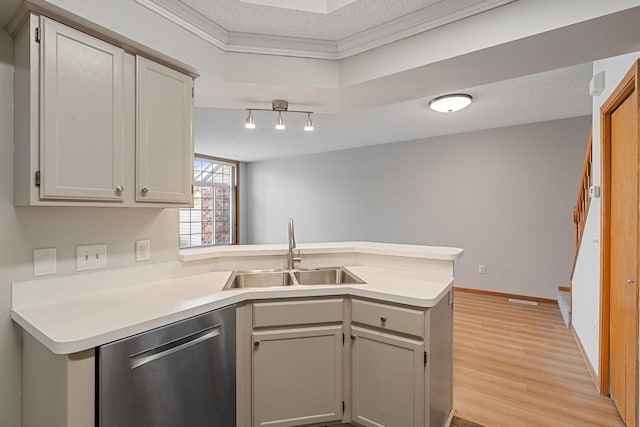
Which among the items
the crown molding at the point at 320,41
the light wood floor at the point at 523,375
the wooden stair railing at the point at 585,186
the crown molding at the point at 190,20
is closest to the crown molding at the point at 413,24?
the crown molding at the point at 320,41

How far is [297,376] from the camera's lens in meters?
1.70

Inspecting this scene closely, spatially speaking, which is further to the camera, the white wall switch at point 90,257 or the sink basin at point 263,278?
the sink basin at point 263,278

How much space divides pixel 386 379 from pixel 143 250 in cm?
153

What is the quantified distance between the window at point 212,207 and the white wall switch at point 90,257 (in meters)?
5.14

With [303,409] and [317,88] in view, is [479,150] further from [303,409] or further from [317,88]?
[303,409]

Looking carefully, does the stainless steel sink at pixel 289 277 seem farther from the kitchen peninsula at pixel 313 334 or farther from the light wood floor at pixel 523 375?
the light wood floor at pixel 523 375

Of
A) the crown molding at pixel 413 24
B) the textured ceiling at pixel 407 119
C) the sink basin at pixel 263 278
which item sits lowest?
the sink basin at pixel 263 278

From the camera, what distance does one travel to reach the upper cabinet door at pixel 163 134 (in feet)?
5.15

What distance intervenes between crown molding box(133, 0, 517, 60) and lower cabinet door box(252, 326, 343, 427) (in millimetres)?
1665

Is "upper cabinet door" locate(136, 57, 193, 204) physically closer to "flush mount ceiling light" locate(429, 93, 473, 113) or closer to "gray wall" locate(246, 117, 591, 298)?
"flush mount ceiling light" locate(429, 93, 473, 113)

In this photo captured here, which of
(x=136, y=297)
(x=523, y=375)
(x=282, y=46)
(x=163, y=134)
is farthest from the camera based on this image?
(x=523, y=375)

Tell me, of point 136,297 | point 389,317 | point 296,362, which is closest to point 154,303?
point 136,297

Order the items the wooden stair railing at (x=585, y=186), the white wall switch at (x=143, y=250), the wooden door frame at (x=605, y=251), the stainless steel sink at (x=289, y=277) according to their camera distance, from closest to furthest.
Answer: the white wall switch at (x=143, y=250) → the stainless steel sink at (x=289, y=277) → the wooden door frame at (x=605, y=251) → the wooden stair railing at (x=585, y=186)

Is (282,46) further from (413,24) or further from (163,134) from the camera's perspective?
(163,134)
